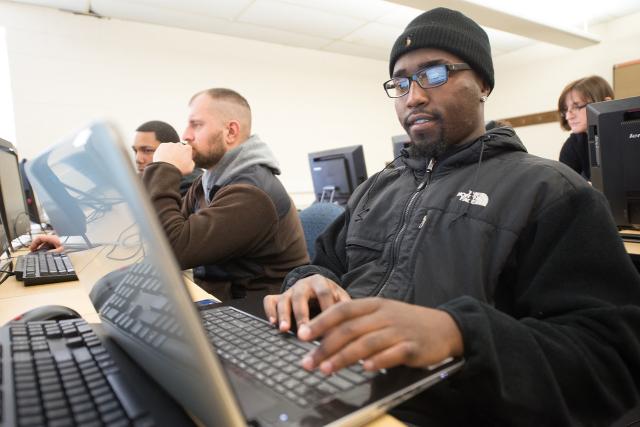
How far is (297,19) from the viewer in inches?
164

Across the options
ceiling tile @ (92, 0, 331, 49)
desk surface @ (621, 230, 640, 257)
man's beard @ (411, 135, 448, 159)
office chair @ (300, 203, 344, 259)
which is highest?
ceiling tile @ (92, 0, 331, 49)

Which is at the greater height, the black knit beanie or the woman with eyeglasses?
the black knit beanie

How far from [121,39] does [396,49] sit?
3.56m

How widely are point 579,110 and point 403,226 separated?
2458 millimetres

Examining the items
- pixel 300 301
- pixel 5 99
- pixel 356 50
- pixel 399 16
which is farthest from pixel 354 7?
pixel 300 301

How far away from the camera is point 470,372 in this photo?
0.52m

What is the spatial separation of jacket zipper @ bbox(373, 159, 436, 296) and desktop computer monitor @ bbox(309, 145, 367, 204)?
1.71m

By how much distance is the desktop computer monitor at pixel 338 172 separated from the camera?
2760 mm

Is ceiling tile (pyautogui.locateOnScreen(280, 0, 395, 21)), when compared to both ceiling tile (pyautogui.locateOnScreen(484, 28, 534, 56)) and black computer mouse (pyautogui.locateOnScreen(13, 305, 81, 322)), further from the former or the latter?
black computer mouse (pyautogui.locateOnScreen(13, 305, 81, 322))

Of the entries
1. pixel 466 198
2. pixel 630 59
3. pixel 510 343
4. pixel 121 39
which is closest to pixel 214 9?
pixel 121 39

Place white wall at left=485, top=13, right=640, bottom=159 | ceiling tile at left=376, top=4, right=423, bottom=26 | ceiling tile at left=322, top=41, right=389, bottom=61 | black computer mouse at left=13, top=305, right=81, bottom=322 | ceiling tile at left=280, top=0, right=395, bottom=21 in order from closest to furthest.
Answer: black computer mouse at left=13, top=305, right=81, bottom=322, ceiling tile at left=280, top=0, right=395, bottom=21, ceiling tile at left=376, top=4, right=423, bottom=26, white wall at left=485, top=13, right=640, bottom=159, ceiling tile at left=322, top=41, right=389, bottom=61

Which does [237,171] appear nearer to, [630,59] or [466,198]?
[466,198]

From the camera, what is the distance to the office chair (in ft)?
5.80

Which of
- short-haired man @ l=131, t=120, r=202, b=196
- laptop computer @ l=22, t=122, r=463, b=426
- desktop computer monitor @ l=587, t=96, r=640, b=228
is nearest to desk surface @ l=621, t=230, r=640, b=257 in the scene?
desktop computer monitor @ l=587, t=96, r=640, b=228
